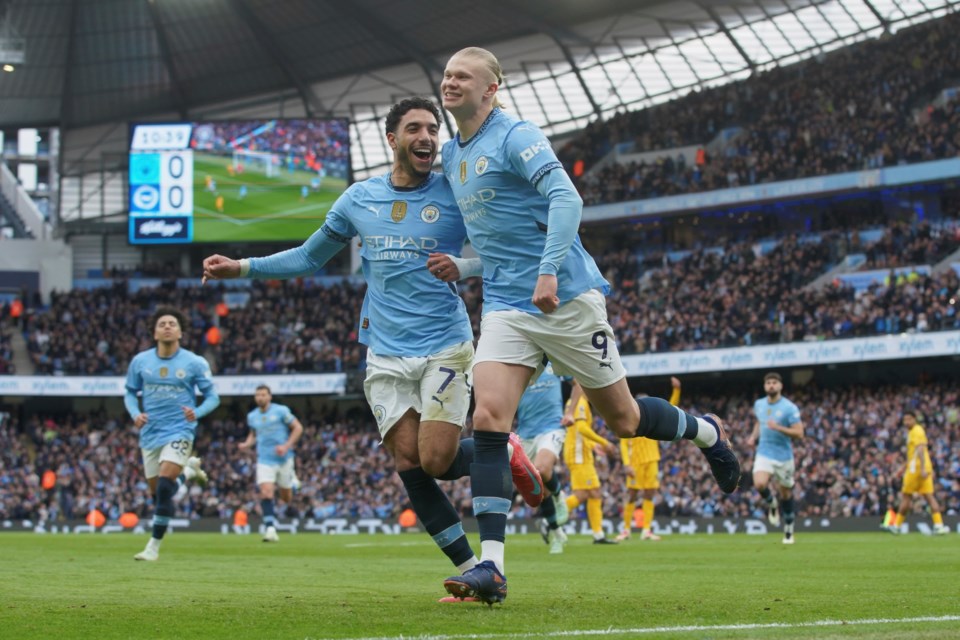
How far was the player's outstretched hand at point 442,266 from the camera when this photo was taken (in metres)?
6.72

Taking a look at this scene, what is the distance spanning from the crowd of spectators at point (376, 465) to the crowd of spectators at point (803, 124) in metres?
8.69

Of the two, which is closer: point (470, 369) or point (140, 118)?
point (470, 369)

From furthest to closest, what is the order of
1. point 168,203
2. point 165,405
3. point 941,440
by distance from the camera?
point 168,203
point 941,440
point 165,405

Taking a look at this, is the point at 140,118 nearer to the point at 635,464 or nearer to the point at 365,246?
the point at 635,464

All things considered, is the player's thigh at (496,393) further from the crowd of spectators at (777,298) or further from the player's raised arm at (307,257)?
the crowd of spectators at (777,298)

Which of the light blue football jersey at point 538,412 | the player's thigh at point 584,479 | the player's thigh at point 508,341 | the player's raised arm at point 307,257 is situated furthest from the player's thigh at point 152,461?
the player's thigh at point 508,341

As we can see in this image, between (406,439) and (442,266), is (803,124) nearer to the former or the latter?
(406,439)

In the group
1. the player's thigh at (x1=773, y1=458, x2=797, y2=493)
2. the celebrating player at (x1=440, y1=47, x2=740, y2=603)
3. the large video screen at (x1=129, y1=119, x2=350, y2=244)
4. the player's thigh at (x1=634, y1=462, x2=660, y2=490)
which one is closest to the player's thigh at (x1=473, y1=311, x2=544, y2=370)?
the celebrating player at (x1=440, y1=47, x2=740, y2=603)

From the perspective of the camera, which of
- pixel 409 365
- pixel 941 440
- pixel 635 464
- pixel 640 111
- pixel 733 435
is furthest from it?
pixel 640 111

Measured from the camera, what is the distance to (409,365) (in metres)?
7.30

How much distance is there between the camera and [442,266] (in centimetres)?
672

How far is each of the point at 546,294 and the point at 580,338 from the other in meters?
0.54

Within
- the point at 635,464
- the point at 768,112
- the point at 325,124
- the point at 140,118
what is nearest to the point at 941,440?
the point at 635,464

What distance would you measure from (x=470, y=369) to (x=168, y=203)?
4077cm
